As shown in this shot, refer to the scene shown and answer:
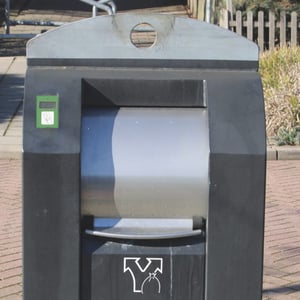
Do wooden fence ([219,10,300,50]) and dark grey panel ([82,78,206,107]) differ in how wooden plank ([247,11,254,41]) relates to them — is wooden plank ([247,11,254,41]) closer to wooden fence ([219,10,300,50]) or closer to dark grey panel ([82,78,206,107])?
wooden fence ([219,10,300,50])

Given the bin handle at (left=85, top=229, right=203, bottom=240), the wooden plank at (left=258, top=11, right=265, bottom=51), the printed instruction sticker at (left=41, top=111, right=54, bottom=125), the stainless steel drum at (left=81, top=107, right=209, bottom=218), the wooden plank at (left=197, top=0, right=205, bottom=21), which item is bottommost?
the bin handle at (left=85, top=229, right=203, bottom=240)

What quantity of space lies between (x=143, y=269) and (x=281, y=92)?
639 centimetres

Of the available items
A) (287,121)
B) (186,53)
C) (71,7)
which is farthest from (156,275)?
(71,7)

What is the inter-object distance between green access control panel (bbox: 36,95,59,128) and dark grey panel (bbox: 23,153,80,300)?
0.39 ft

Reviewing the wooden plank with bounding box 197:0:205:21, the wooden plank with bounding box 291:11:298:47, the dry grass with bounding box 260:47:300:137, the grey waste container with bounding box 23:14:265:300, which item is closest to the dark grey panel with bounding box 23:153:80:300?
the grey waste container with bounding box 23:14:265:300

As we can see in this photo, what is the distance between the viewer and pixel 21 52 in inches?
563

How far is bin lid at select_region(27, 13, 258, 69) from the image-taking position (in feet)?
10.4

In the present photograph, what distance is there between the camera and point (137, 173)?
9.96 feet

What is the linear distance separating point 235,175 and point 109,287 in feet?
2.05

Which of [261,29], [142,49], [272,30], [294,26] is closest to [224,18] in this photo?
[261,29]

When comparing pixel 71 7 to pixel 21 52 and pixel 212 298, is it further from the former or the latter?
pixel 212 298

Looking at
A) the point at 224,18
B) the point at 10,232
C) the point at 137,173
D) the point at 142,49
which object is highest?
the point at 224,18

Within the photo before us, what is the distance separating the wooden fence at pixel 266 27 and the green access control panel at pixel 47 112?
10.6 metres

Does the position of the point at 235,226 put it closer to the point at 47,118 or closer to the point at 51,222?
the point at 51,222
